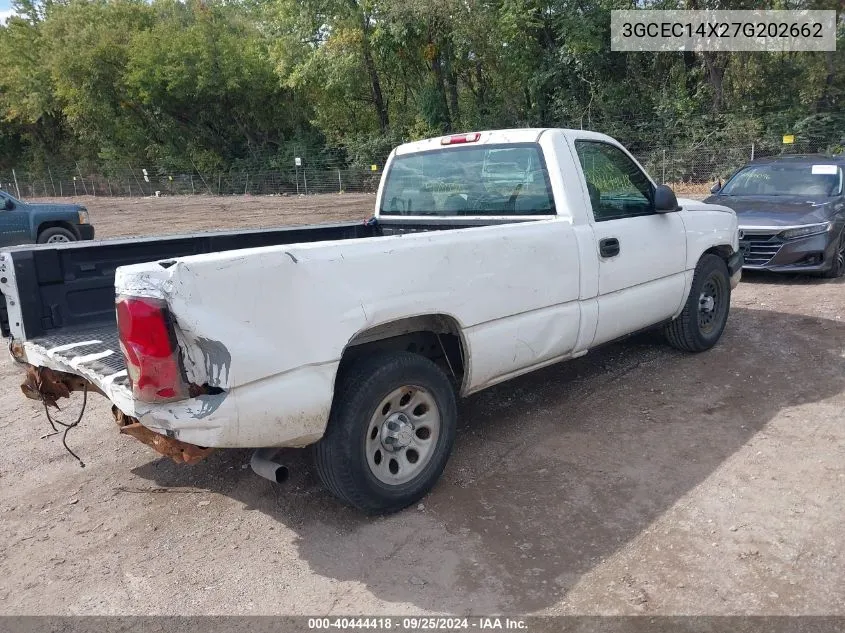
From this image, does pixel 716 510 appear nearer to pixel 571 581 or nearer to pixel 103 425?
pixel 571 581

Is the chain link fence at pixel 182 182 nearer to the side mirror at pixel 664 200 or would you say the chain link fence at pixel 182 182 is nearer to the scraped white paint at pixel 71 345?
the side mirror at pixel 664 200

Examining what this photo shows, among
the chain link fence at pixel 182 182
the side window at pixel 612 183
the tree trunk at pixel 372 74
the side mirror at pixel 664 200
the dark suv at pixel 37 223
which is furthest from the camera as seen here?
the chain link fence at pixel 182 182

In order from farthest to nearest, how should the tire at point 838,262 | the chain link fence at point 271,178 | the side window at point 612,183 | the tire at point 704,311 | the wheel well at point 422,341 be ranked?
the chain link fence at point 271,178, the tire at point 838,262, the tire at point 704,311, the side window at point 612,183, the wheel well at point 422,341

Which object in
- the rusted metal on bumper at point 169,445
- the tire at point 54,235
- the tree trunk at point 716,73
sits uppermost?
the tree trunk at point 716,73

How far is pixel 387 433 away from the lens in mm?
3430

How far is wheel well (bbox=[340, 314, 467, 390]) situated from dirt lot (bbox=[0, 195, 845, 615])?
0.61m

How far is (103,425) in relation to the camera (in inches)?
192

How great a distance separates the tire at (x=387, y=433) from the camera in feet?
10.5

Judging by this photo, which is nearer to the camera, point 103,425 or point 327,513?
point 327,513

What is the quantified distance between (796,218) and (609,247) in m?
5.20

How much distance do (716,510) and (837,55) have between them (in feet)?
89.3

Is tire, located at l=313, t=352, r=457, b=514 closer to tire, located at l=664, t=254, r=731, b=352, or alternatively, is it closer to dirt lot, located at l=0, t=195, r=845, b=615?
dirt lot, located at l=0, t=195, r=845, b=615

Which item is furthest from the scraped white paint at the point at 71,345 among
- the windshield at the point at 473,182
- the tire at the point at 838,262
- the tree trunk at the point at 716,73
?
A: the tree trunk at the point at 716,73

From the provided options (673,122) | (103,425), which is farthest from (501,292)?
(673,122)
